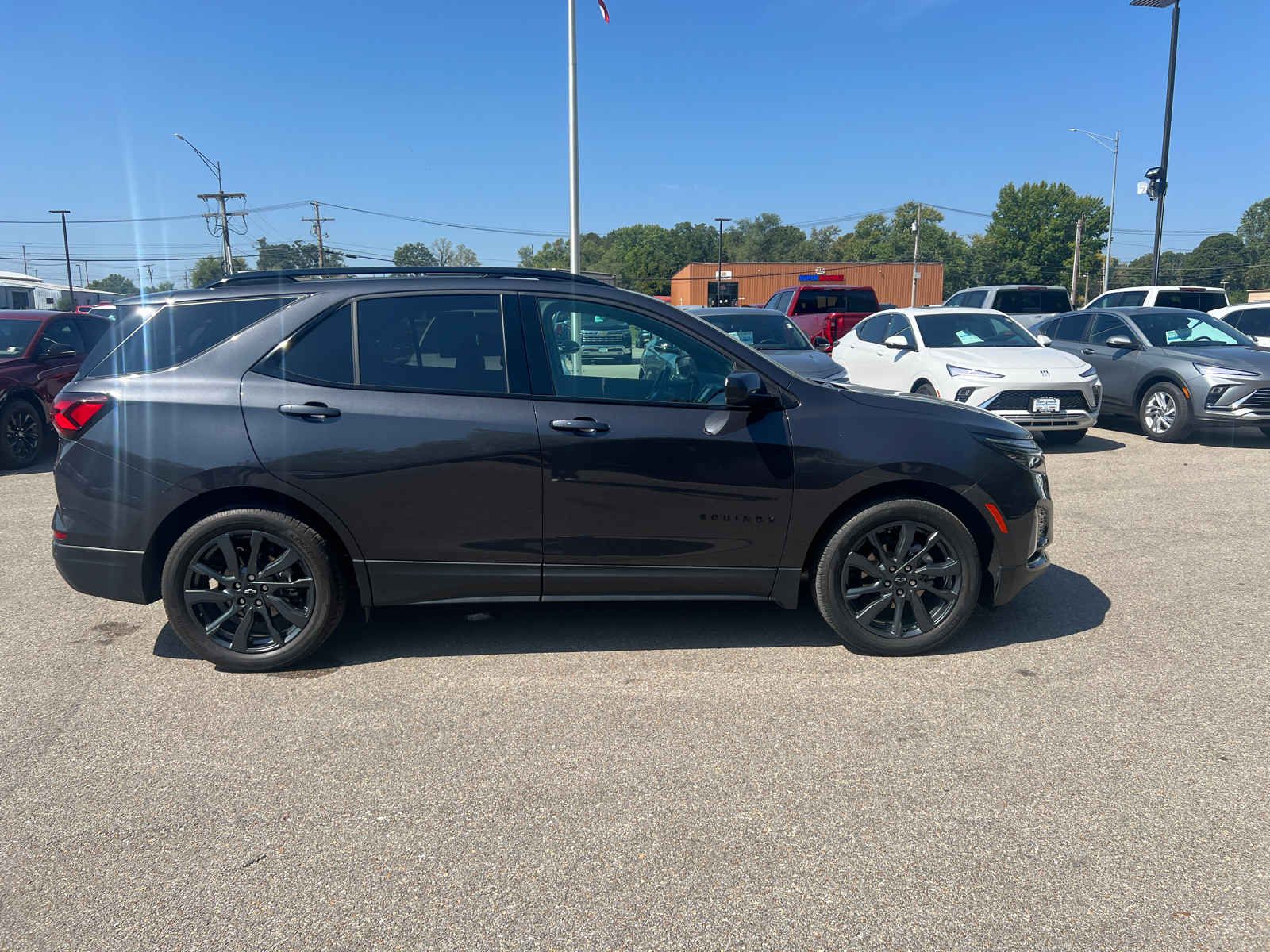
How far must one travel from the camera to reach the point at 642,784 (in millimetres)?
3082

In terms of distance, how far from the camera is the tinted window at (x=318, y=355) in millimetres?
3982

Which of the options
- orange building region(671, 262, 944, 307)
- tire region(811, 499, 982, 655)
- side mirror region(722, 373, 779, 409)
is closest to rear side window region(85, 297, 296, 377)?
side mirror region(722, 373, 779, 409)

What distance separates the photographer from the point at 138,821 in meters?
2.89

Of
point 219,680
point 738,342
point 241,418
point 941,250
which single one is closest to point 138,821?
point 219,680

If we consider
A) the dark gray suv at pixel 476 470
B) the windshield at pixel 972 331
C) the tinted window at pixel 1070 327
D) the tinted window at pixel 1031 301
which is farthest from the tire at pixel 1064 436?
the dark gray suv at pixel 476 470

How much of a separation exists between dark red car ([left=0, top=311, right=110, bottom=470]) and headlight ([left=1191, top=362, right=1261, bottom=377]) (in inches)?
505

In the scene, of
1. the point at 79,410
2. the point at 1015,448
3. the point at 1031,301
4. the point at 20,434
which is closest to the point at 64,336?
the point at 20,434

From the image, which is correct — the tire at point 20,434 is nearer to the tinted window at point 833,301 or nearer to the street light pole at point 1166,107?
the tinted window at point 833,301

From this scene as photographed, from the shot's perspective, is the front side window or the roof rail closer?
the front side window

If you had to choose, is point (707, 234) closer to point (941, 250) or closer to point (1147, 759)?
point (941, 250)

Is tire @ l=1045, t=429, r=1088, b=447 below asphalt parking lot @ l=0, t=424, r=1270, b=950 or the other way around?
the other way around

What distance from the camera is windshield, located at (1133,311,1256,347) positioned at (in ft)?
37.3

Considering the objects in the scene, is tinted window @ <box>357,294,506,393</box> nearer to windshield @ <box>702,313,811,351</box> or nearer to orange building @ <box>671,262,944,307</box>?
windshield @ <box>702,313,811,351</box>

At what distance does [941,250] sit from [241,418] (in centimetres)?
14923
